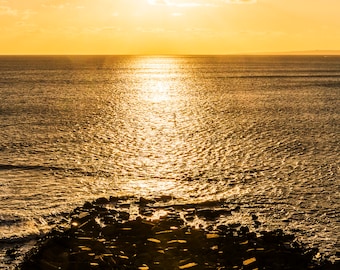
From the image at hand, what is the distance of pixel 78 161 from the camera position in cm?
4147

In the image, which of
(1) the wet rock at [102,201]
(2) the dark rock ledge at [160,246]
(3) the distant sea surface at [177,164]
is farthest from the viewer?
(1) the wet rock at [102,201]

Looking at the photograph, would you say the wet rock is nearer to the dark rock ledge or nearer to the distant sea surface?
the distant sea surface

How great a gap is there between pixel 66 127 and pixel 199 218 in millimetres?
35911

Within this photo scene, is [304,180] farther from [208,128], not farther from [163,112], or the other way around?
[163,112]

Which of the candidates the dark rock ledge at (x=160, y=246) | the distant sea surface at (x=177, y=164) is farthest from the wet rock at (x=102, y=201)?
the dark rock ledge at (x=160, y=246)

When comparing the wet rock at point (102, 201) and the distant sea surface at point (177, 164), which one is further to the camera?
the wet rock at point (102, 201)

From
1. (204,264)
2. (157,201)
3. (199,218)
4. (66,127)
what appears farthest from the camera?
(66,127)

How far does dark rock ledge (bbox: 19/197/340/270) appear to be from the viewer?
69.3 ft

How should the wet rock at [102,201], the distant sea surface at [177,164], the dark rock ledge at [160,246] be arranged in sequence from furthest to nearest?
the wet rock at [102,201], the distant sea surface at [177,164], the dark rock ledge at [160,246]

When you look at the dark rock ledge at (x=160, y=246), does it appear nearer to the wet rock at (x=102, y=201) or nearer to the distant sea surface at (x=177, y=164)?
the distant sea surface at (x=177, y=164)

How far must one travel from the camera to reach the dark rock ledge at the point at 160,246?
21.1 metres

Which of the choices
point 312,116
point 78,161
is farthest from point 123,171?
point 312,116

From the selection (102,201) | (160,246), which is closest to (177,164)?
(102,201)

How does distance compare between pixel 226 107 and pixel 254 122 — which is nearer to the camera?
pixel 254 122
